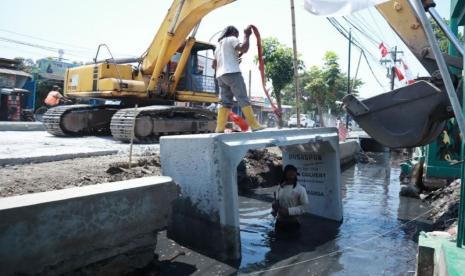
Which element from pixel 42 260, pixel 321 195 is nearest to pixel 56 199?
pixel 42 260

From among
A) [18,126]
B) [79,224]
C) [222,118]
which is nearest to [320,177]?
[222,118]

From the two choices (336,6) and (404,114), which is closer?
(336,6)

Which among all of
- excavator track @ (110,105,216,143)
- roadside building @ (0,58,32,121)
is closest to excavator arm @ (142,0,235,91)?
excavator track @ (110,105,216,143)

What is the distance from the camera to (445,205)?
272 inches

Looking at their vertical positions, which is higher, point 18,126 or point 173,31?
point 173,31

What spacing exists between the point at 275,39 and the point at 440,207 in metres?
19.2

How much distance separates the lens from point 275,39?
24703 mm

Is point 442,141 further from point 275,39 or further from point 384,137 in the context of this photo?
point 275,39

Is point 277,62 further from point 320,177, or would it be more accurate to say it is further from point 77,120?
point 320,177

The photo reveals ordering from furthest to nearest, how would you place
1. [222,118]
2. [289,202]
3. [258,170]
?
[258,170]
[222,118]
[289,202]

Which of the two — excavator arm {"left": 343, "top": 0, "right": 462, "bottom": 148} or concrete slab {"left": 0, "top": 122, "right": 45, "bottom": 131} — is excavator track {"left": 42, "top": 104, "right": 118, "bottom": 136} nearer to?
concrete slab {"left": 0, "top": 122, "right": 45, "bottom": 131}

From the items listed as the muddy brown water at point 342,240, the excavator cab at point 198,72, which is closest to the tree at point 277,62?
the excavator cab at point 198,72

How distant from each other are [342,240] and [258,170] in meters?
4.27

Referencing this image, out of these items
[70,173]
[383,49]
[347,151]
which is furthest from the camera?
[383,49]
